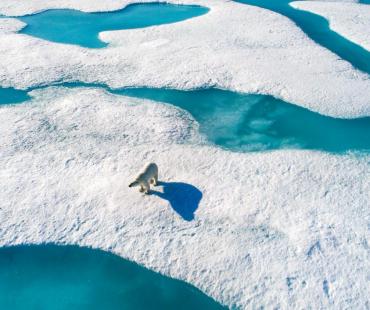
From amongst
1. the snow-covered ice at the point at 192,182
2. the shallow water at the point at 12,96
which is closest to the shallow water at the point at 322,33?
the snow-covered ice at the point at 192,182

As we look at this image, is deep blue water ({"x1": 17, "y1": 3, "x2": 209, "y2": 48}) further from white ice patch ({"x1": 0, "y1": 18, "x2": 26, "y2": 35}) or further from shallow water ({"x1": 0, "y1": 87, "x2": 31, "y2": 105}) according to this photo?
shallow water ({"x1": 0, "y1": 87, "x2": 31, "y2": 105})

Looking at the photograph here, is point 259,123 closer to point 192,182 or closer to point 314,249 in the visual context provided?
point 192,182

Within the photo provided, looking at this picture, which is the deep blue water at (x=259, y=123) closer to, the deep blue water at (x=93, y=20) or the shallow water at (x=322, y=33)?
the shallow water at (x=322, y=33)

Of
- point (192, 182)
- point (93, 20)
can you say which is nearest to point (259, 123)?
point (192, 182)

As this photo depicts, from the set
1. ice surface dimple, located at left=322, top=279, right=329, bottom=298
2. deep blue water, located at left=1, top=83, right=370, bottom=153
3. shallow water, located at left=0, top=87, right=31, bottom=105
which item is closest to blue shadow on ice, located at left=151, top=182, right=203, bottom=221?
deep blue water, located at left=1, top=83, right=370, bottom=153

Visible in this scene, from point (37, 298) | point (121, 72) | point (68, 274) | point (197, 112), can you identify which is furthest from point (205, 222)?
point (121, 72)

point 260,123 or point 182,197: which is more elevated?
point 260,123

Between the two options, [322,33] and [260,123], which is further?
[322,33]
